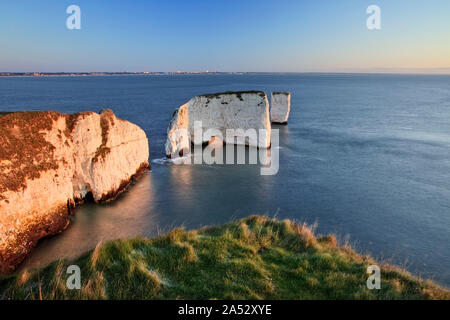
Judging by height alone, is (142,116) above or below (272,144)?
above

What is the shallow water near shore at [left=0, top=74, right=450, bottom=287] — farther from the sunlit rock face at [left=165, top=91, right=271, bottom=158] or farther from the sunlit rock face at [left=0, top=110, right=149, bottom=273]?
the sunlit rock face at [left=165, top=91, right=271, bottom=158]

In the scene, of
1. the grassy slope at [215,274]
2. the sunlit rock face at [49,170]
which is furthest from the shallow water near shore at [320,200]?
the grassy slope at [215,274]

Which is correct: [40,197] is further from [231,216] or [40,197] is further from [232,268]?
[232,268]

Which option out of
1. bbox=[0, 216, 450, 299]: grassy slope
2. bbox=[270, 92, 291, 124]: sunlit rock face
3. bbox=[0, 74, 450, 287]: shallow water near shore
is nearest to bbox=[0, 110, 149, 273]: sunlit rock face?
bbox=[0, 74, 450, 287]: shallow water near shore

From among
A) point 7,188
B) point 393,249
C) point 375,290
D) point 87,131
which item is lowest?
point 393,249

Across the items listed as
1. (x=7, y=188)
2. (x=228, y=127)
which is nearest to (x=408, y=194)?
(x=228, y=127)

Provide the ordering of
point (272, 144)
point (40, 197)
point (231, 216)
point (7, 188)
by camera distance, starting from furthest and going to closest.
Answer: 1. point (272, 144)
2. point (231, 216)
3. point (40, 197)
4. point (7, 188)

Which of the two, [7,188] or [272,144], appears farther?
[272,144]
